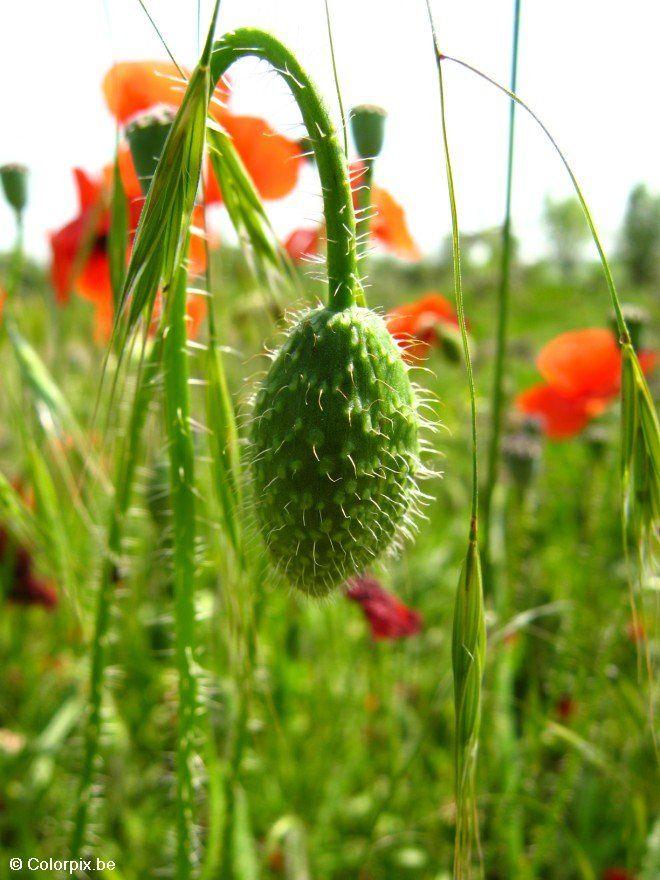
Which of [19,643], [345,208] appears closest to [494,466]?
[345,208]

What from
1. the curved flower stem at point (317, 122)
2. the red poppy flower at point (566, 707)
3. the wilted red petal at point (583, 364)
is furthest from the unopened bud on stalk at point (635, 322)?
the curved flower stem at point (317, 122)

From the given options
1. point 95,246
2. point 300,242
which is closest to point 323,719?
point 300,242

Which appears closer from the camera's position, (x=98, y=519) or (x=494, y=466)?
(x=494, y=466)

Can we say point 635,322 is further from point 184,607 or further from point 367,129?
point 184,607

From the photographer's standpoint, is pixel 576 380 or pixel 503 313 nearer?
pixel 503 313

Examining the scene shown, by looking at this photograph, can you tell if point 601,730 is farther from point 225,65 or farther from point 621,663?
point 225,65

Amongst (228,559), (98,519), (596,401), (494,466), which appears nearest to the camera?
(228,559)

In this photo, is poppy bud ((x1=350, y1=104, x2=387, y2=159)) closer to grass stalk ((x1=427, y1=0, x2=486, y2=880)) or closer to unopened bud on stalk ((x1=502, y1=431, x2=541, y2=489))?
grass stalk ((x1=427, y1=0, x2=486, y2=880))
